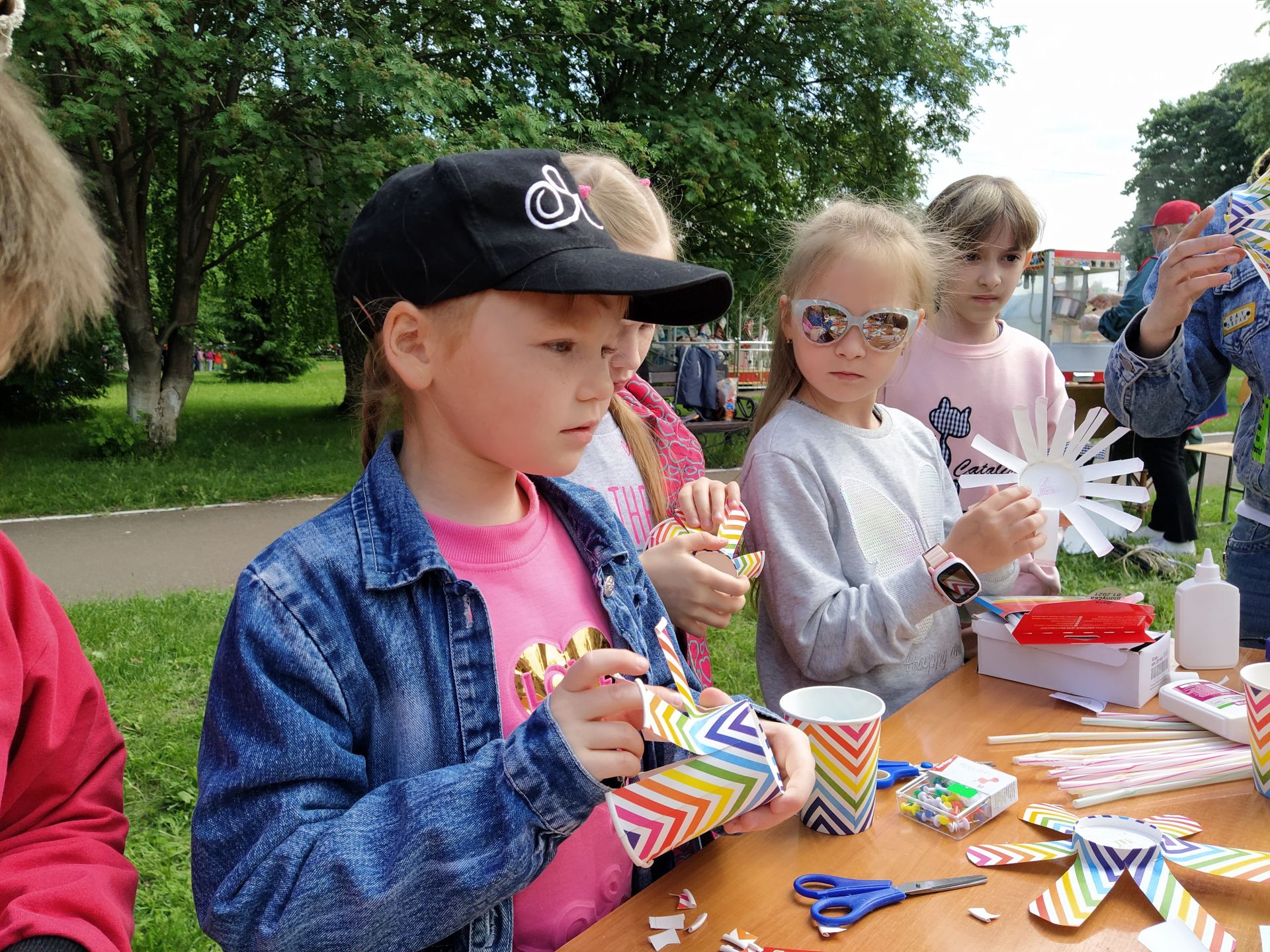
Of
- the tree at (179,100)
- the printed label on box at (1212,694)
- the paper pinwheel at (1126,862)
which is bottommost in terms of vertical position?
the paper pinwheel at (1126,862)

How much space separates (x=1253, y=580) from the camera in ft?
7.08

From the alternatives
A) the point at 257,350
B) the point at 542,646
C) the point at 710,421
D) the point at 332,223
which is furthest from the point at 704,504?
the point at 257,350

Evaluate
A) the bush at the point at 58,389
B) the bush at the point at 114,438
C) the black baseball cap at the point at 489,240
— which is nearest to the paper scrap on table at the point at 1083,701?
the black baseball cap at the point at 489,240

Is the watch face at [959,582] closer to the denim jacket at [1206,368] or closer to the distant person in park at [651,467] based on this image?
the distant person in park at [651,467]

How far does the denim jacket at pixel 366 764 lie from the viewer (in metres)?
0.94

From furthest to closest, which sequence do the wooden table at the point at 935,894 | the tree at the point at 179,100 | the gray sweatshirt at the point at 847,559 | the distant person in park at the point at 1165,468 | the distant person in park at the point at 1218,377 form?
the tree at the point at 179,100 < the distant person in park at the point at 1165,468 < the distant person in park at the point at 1218,377 < the gray sweatshirt at the point at 847,559 < the wooden table at the point at 935,894

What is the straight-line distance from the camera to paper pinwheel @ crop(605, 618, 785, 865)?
0.95 metres

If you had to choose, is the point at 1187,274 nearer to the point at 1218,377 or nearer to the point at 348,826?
the point at 1218,377

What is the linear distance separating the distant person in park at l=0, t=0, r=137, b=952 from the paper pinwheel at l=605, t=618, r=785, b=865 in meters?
0.69

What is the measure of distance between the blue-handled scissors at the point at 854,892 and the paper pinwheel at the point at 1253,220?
1.33 metres

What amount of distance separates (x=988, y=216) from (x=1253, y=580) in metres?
1.21

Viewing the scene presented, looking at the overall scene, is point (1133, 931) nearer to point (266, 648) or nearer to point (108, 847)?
point (266, 648)

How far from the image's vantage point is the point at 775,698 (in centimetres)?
204

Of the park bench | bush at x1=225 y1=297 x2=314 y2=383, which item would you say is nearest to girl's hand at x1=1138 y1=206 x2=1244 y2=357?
the park bench
